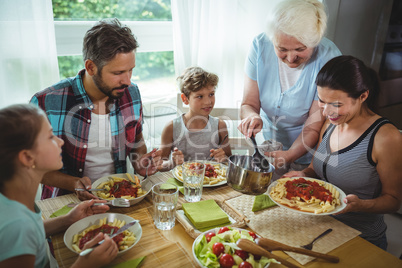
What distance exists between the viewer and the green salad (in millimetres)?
1075

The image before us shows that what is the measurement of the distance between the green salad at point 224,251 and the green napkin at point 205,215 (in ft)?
0.27

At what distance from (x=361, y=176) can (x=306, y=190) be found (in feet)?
1.39

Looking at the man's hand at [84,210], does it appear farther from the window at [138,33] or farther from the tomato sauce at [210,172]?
the window at [138,33]

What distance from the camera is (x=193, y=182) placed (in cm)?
152

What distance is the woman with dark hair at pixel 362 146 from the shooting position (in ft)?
5.29

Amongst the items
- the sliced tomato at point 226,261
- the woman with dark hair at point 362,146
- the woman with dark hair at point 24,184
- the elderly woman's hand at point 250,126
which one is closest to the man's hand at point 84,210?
the woman with dark hair at point 24,184

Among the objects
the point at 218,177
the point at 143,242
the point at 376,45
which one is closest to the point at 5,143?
the point at 143,242

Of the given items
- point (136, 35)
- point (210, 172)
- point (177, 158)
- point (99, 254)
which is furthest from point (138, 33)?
point (99, 254)

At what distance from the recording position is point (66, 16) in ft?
8.68

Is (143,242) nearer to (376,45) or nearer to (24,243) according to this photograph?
(24,243)

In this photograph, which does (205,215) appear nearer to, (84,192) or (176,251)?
(176,251)

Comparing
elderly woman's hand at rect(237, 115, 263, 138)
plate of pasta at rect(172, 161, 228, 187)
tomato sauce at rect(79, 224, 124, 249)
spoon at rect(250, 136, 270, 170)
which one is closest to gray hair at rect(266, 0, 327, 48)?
elderly woman's hand at rect(237, 115, 263, 138)

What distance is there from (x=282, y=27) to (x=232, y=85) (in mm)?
1423

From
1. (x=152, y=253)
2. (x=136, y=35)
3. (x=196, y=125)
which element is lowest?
(x=152, y=253)
